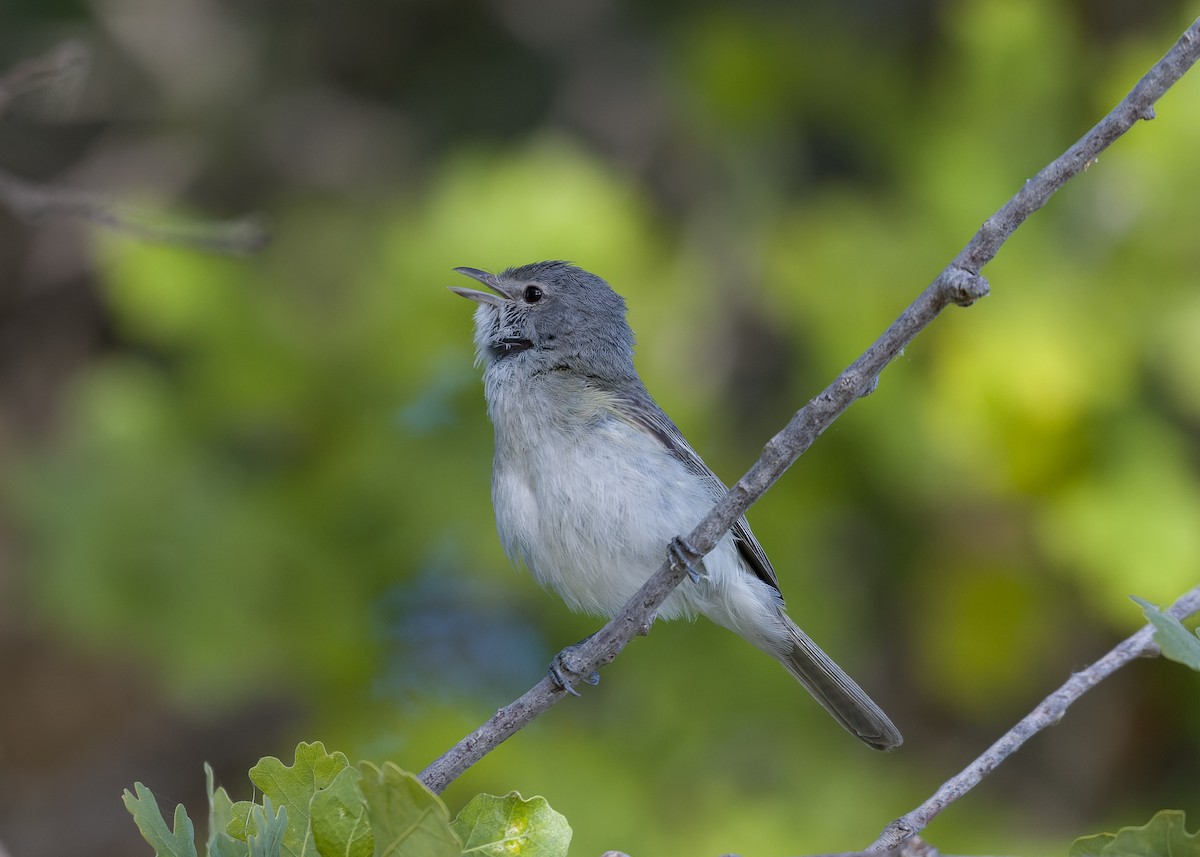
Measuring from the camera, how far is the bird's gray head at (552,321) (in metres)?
4.00

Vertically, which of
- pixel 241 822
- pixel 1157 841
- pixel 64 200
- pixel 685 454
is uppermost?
pixel 64 200

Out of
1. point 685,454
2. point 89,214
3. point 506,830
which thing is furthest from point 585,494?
point 506,830

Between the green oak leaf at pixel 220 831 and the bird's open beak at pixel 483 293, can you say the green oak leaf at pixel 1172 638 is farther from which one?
the bird's open beak at pixel 483 293

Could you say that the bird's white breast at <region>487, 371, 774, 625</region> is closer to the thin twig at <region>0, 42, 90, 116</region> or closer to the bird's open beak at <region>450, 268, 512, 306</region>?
the bird's open beak at <region>450, 268, 512, 306</region>

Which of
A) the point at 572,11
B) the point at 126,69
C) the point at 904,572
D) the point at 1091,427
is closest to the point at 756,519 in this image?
the point at 904,572

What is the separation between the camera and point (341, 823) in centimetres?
183

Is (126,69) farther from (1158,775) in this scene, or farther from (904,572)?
(1158,775)

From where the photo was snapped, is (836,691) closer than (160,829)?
No

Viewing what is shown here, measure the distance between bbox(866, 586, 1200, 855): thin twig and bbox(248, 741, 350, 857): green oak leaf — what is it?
34.9 inches

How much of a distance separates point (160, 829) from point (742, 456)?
12.5 feet

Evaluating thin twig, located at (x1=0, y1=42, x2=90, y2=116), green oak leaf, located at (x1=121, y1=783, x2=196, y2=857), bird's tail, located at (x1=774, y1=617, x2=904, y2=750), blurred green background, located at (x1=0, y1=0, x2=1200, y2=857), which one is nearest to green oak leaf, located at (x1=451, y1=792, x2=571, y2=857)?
green oak leaf, located at (x1=121, y1=783, x2=196, y2=857)

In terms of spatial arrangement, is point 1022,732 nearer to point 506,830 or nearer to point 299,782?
point 506,830

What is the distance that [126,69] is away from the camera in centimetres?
685

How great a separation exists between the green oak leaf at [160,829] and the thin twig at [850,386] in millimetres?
460
